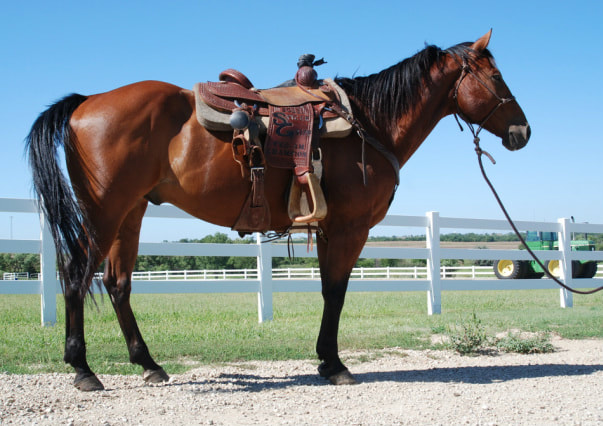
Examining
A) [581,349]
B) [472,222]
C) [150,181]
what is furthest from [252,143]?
[472,222]

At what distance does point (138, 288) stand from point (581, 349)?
16.0ft

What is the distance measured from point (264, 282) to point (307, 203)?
3.77m

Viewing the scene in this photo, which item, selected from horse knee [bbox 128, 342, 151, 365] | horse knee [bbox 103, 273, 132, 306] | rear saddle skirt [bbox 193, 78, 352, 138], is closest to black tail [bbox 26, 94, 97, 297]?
horse knee [bbox 103, 273, 132, 306]

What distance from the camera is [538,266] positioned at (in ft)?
54.5

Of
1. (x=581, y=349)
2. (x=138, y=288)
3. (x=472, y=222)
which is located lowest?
(x=581, y=349)

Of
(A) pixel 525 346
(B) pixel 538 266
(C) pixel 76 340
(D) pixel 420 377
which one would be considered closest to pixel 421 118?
(D) pixel 420 377

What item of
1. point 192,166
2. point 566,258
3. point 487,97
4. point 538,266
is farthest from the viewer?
point 538,266

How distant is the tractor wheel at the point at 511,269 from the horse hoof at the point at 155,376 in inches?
529

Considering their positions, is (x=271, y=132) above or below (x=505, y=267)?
above

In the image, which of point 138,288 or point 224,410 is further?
point 138,288

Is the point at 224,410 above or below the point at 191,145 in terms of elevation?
below

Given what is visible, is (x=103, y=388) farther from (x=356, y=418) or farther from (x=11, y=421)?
(x=356, y=418)

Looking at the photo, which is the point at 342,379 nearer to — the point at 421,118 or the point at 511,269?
the point at 421,118

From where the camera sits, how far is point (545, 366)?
4.63 metres
